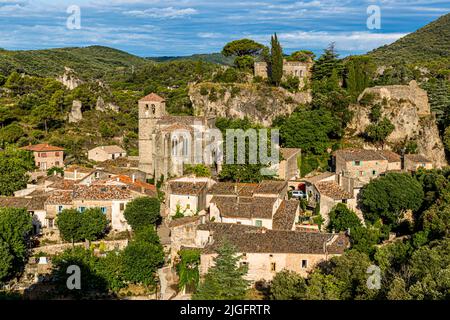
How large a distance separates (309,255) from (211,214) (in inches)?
320

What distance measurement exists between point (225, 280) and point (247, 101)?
27.5 m

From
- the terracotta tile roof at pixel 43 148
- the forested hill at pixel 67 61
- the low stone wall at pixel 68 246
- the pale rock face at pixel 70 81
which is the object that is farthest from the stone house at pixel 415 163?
the forested hill at pixel 67 61

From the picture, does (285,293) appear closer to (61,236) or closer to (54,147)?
(61,236)

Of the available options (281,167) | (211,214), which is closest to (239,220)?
(211,214)

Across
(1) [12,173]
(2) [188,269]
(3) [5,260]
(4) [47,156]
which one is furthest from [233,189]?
(4) [47,156]

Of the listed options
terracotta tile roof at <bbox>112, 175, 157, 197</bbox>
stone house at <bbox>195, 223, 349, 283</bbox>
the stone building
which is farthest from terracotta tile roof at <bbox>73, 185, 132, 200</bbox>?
the stone building

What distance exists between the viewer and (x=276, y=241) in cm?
2717

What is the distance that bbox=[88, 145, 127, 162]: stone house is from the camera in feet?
163

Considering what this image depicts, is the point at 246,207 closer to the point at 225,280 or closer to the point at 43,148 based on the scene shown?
the point at 225,280

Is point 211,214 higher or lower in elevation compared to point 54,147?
lower

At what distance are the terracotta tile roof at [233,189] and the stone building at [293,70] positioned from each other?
719 inches

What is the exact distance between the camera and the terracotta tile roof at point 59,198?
111ft

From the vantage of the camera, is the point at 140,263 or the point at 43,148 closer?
the point at 140,263
